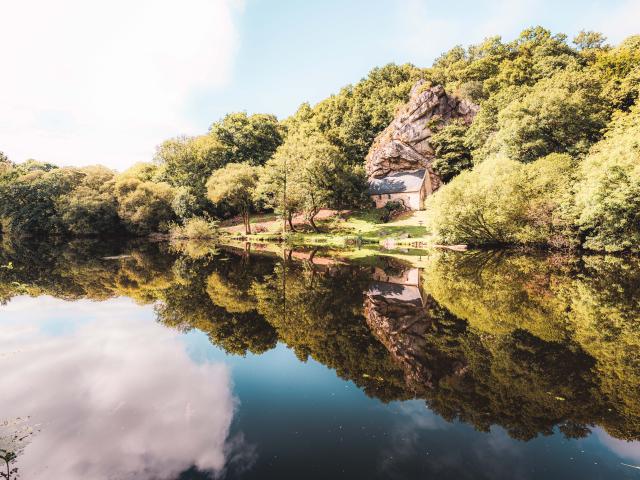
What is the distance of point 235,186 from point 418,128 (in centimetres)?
3921

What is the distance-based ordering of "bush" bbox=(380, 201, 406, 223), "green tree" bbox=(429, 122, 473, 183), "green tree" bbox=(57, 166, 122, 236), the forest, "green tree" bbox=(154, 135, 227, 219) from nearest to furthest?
the forest, "green tree" bbox=(57, 166, 122, 236), "bush" bbox=(380, 201, 406, 223), "green tree" bbox=(429, 122, 473, 183), "green tree" bbox=(154, 135, 227, 219)

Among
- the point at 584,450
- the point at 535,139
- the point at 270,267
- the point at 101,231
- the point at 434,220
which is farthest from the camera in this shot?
the point at 101,231

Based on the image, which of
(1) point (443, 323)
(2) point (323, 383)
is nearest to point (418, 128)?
(1) point (443, 323)

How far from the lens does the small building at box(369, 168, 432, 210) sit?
61.3 metres

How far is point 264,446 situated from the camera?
5.65 metres

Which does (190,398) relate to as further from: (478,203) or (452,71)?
(452,71)

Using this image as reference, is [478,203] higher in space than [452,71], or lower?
lower

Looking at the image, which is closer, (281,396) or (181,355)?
(281,396)

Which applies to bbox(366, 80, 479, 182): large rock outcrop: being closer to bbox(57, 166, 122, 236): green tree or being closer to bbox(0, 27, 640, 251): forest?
bbox(0, 27, 640, 251): forest

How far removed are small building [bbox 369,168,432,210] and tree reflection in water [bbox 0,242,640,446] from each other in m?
37.8

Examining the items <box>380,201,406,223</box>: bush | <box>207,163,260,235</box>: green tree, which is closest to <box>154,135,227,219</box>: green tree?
<box>207,163,260,235</box>: green tree

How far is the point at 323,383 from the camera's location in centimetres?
800

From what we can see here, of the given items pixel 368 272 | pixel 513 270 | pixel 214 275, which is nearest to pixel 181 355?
pixel 214 275

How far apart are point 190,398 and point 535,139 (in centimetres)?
5215
